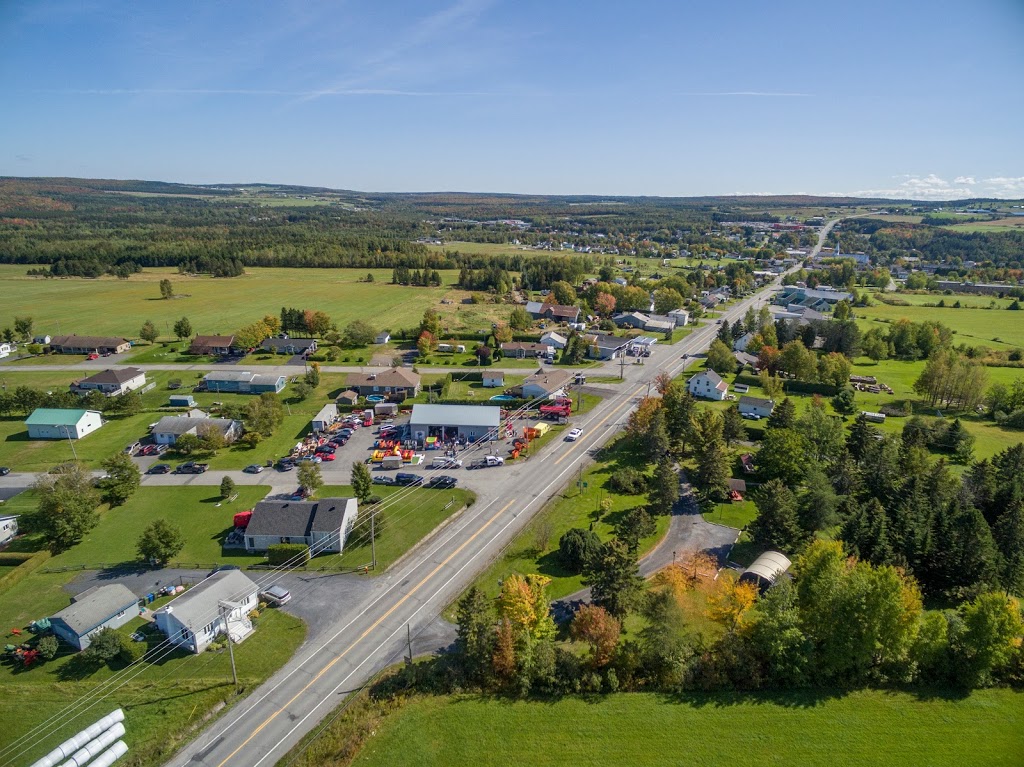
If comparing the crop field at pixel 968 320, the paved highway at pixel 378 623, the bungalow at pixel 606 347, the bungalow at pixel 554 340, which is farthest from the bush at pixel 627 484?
the crop field at pixel 968 320

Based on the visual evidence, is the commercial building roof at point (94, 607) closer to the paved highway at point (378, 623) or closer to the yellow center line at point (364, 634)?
the paved highway at point (378, 623)

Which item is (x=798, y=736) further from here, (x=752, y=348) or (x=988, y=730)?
(x=752, y=348)

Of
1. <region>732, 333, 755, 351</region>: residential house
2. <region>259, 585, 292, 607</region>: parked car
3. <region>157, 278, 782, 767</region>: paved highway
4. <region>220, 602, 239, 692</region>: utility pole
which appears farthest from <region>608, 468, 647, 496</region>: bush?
<region>732, 333, 755, 351</region>: residential house

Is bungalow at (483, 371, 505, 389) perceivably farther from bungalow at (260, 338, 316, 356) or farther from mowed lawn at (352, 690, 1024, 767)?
mowed lawn at (352, 690, 1024, 767)

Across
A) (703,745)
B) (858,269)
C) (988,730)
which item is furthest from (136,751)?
(858,269)

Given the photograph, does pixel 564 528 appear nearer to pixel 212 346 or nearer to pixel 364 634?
pixel 364 634
